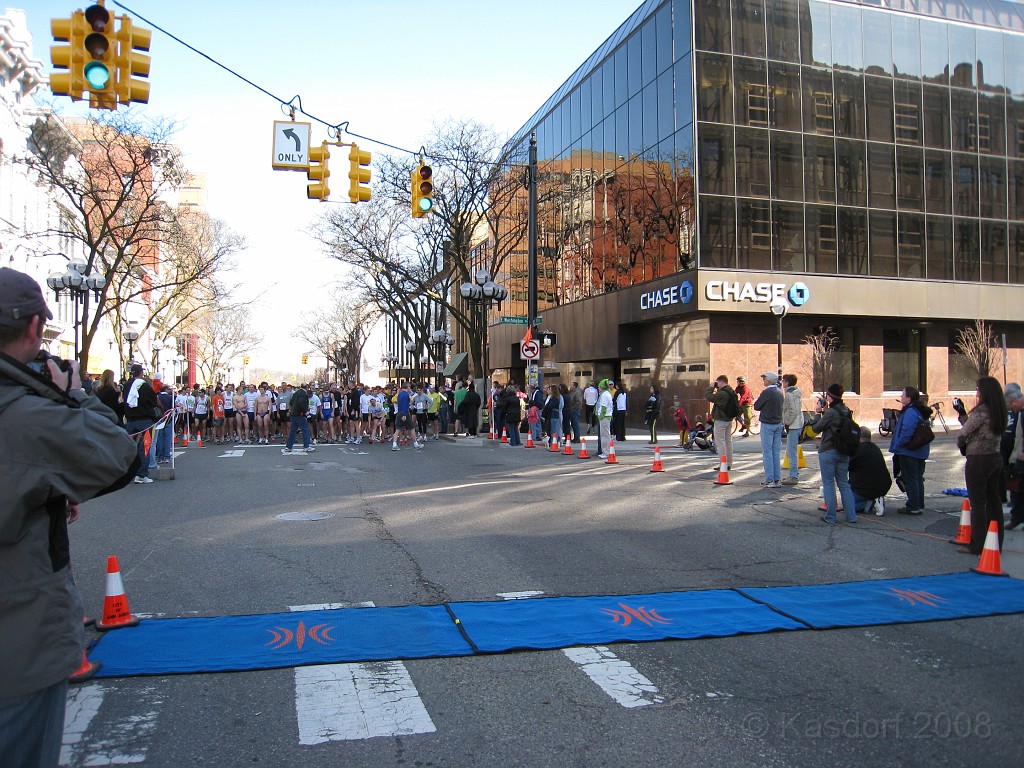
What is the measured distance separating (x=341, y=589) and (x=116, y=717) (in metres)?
2.66

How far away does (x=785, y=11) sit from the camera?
98.1 ft

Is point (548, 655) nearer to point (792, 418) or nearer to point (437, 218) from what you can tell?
point (792, 418)

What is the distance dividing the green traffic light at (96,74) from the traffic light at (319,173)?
14.5 feet

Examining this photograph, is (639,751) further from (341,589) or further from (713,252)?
(713,252)

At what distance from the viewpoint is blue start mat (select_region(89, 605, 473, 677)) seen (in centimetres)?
504

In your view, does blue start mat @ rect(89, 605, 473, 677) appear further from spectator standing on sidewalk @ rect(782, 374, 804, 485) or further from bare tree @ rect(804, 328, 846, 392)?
bare tree @ rect(804, 328, 846, 392)

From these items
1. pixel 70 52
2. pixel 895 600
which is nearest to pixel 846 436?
pixel 895 600

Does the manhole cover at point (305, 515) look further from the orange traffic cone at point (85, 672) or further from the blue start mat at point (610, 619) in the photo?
the orange traffic cone at point (85, 672)

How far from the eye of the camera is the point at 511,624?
585 cm

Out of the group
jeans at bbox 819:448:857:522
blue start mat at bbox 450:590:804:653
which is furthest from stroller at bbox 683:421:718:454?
blue start mat at bbox 450:590:804:653

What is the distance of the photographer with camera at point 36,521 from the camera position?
89.6 inches

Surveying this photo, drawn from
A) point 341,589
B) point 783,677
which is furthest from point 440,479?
point 783,677

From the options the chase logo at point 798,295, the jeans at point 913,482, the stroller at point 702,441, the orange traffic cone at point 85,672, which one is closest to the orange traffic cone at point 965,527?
the jeans at point 913,482

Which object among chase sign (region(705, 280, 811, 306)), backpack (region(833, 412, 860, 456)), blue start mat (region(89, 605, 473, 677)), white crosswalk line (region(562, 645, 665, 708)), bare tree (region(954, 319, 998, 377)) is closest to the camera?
white crosswalk line (region(562, 645, 665, 708))
